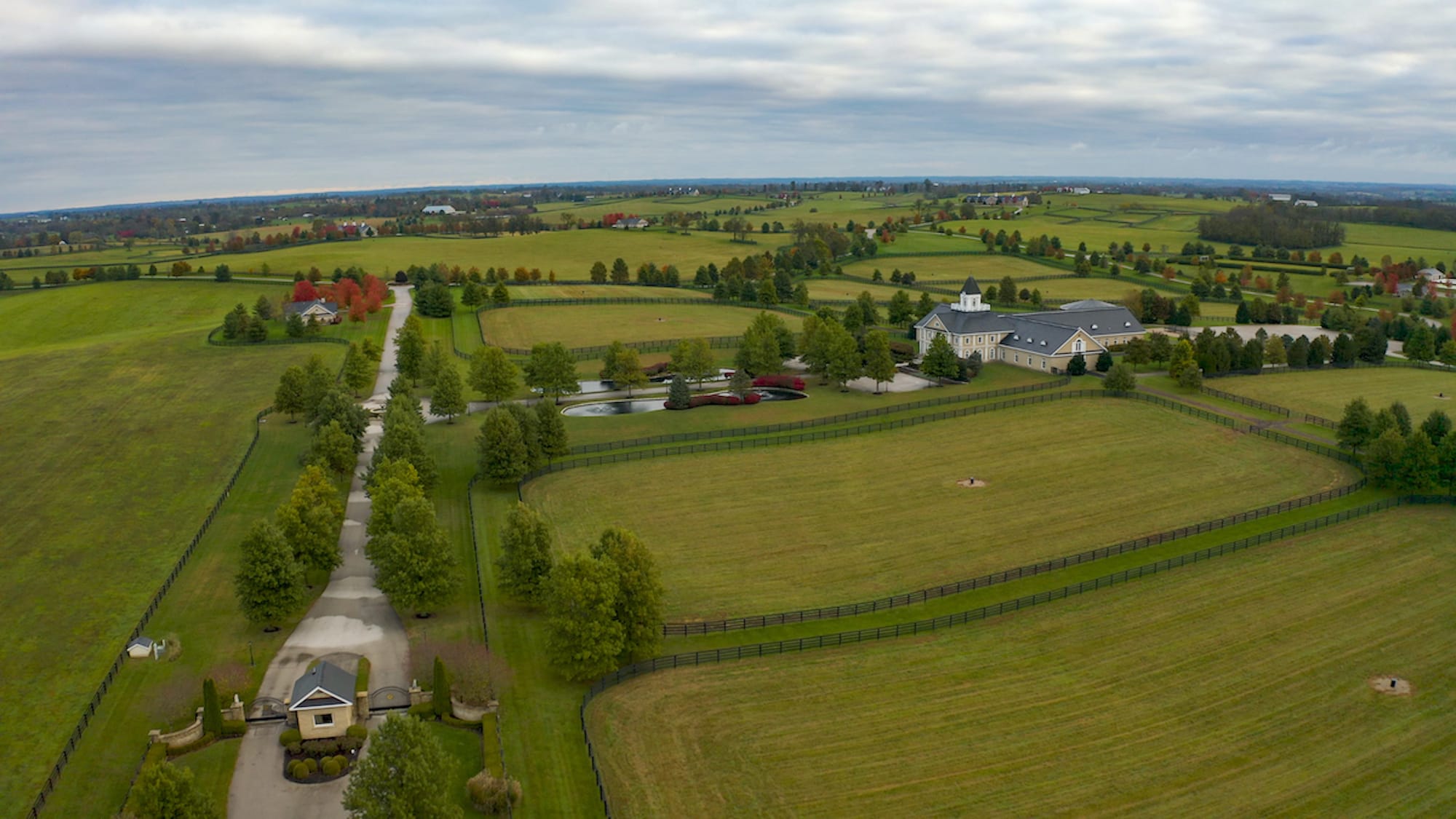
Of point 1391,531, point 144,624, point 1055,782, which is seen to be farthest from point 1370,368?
point 144,624

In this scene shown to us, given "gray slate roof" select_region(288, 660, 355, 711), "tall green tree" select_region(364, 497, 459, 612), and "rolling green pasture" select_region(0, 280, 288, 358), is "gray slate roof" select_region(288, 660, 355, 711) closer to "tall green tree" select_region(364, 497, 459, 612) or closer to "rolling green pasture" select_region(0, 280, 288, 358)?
"tall green tree" select_region(364, 497, 459, 612)

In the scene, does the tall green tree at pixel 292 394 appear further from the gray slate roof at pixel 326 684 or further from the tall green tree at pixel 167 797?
the tall green tree at pixel 167 797

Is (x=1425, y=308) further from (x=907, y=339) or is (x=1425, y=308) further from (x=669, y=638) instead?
(x=669, y=638)

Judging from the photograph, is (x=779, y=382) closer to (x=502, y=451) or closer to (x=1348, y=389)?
(x=502, y=451)

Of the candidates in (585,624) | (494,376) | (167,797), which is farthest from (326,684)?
(494,376)

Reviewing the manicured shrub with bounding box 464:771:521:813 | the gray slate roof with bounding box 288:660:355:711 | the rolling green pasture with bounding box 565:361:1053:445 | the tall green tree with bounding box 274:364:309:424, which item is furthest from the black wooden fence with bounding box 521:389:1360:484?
the manicured shrub with bounding box 464:771:521:813

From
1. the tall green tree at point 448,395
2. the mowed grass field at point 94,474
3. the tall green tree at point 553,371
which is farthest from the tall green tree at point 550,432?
the mowed grass field at point 94,474
